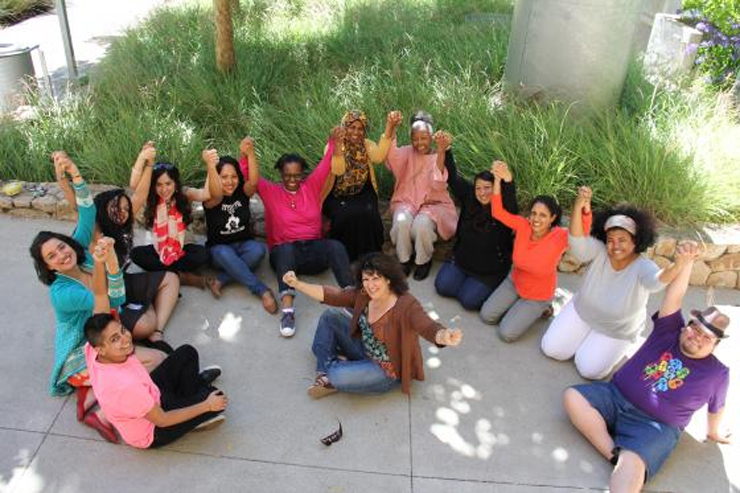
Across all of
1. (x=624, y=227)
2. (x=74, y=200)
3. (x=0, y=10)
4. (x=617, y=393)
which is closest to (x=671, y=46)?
(x=624, y=227)

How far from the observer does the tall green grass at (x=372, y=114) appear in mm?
5023

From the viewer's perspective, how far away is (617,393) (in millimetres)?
3438

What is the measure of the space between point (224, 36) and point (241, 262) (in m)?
3.30

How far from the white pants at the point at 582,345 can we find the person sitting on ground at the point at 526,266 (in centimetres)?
20

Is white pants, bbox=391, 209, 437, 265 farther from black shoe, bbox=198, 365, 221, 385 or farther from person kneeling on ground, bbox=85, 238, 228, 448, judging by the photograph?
person kneeling on ground, bbox=85, 238, 228, 448

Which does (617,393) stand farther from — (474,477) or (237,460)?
(237,460)

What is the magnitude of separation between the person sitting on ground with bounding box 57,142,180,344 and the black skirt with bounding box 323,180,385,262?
4.18 ft

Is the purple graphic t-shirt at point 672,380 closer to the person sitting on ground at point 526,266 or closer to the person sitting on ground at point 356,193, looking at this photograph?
the person sitting on ground at point 526,266

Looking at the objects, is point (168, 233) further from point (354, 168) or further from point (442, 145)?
point (442, 145)

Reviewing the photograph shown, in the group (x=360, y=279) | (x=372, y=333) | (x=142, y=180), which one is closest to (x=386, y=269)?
(x=360, y=279)

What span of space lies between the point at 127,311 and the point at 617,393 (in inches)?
119

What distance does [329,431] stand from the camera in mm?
3443

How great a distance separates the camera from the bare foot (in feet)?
14.4

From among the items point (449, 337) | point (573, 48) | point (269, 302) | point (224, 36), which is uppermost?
point (573, 48)
